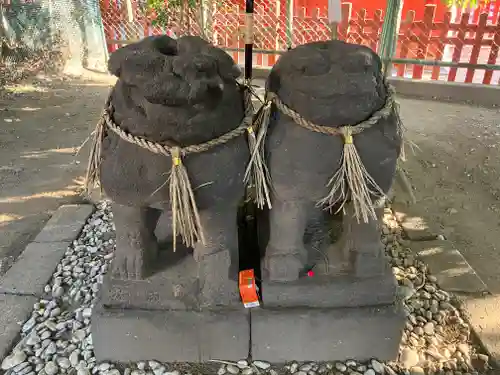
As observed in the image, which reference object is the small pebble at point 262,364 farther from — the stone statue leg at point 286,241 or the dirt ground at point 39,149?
the dirt ground at point 39,149

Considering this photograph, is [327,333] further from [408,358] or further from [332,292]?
[408,358]

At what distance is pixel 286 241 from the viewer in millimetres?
1412

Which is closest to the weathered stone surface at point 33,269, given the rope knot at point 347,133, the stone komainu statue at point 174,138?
the stone komainu statue at point 174,138

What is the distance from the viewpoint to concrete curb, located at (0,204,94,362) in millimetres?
1681

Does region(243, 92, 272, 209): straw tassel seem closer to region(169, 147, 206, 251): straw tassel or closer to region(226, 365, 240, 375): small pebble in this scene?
region(169, 147, 206, 251): straw tassel

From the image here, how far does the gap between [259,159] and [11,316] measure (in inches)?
44.6

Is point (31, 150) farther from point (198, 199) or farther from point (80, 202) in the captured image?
point (198, 199)

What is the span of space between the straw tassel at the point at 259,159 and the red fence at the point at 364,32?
3288 mm

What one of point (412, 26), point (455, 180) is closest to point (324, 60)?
point (455, 180)

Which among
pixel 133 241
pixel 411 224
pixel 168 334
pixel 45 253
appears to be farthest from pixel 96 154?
pixel 411 224

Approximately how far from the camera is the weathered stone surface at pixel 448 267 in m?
1.88

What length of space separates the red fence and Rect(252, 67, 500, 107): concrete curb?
14 centimetres

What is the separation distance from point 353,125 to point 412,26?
4.03 metres

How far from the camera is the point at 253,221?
5.89ft
